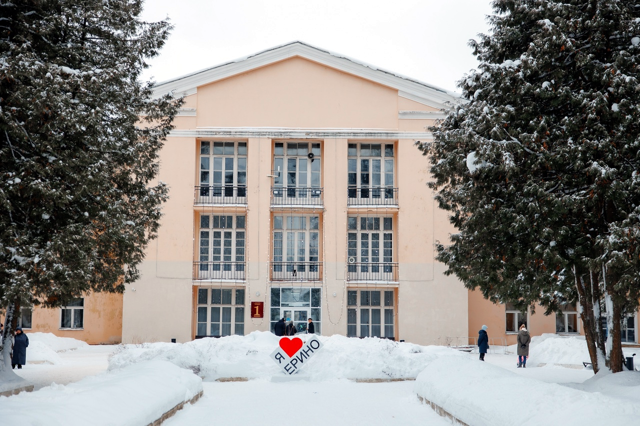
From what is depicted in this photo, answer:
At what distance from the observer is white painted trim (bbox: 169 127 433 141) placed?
35031mm

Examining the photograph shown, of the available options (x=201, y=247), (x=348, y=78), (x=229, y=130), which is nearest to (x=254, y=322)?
(x=201, y=247)

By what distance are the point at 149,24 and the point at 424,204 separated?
66.8 feet

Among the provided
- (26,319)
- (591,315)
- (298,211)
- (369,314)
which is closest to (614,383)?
(591,315)

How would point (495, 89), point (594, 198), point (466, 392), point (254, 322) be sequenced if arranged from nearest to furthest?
1. point (466, 392)
2. point (594, 198)
3. point (495, 89)
4. point (254, 322)

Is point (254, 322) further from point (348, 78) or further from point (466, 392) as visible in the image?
point (466, 392)

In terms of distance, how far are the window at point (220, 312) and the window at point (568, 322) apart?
17388 millimetres

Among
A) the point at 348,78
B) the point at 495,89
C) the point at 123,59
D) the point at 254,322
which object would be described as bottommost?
the point at 254,322

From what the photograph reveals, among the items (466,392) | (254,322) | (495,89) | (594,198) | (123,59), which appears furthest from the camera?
(254,322)

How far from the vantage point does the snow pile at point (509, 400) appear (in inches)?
309

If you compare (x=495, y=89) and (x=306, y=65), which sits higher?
(x=306, y=65)

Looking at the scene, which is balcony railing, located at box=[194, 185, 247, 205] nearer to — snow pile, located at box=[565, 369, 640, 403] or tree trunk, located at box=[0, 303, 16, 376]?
tree trunk, located at box=[0, 303, 16, 376]

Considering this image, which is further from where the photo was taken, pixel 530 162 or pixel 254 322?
pixel 254 322

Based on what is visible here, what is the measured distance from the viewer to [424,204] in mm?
35188

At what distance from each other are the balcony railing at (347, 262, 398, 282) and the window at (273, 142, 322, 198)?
423 cm
